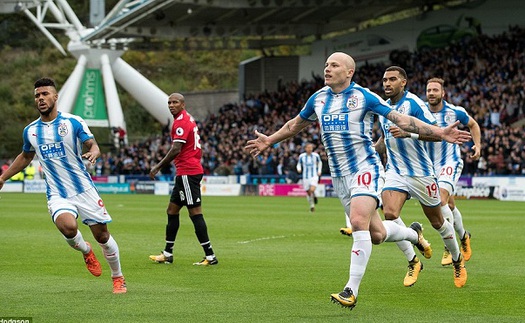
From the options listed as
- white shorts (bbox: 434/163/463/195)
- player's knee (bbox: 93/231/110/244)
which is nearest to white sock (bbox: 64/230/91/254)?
player's knee (bbox: 93/231/110/244)

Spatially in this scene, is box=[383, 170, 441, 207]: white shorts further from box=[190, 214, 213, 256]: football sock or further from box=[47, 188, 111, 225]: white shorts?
box=[47, 188, 111, 225]: white shorts

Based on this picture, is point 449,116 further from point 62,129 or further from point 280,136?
point 62,129

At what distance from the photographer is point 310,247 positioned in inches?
638

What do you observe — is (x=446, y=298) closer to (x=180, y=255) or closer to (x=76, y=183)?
(x=76, y=183)

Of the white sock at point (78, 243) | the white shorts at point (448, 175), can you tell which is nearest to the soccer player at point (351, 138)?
the white sock at point (78, 243)

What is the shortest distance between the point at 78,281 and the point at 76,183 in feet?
5.79

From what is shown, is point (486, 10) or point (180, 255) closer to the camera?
point (180, 255)

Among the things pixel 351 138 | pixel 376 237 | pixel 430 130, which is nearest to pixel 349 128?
pixel 351 138

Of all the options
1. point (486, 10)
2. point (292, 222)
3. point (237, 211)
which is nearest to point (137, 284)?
point (292, 222)

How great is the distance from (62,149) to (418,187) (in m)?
4.21

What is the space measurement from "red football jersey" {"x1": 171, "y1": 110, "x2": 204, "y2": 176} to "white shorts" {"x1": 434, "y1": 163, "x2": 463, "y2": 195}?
→ 11.3 ft

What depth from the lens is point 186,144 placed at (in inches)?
530

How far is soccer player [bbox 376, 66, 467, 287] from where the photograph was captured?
11.1 m

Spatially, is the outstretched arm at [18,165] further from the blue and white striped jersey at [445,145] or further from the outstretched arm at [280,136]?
the blue and white striped jersey at [445,145]
